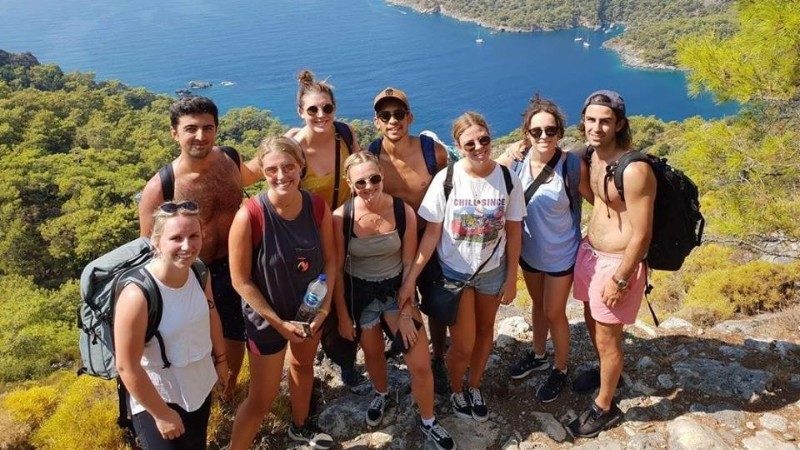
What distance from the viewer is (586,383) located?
139 inches

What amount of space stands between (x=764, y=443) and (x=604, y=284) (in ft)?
4.37

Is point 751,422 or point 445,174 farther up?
point 445,174

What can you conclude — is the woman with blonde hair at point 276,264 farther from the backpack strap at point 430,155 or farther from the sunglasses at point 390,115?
Result: the backpack strap at point 430,155

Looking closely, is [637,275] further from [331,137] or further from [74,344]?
[74,344]

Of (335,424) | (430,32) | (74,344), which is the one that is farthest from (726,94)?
(430,32)

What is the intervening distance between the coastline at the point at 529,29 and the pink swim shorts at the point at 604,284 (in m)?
69.1

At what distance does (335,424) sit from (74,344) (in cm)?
1427

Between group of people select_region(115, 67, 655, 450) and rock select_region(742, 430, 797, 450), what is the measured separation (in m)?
0.71

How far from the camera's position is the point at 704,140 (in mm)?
5055

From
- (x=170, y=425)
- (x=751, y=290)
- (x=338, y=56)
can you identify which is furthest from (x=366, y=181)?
(x=338, y=56)

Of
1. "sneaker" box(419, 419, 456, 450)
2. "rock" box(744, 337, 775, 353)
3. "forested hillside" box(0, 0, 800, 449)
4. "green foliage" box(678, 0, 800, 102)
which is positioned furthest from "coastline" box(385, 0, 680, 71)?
"sneaker" box(419, 419, 456, 450)

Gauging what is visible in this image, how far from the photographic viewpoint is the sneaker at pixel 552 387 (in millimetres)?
3496

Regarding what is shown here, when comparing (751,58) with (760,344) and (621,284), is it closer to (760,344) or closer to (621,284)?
(760,344)

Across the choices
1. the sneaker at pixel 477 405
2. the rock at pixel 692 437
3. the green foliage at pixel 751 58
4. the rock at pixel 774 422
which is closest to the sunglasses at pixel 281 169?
the sneaker at pixel 477 405
